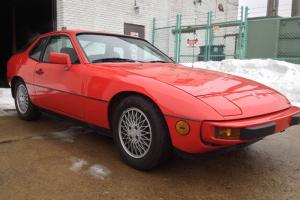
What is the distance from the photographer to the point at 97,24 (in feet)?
36.9

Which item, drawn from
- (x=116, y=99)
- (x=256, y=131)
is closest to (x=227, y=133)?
(x=256, y=131)

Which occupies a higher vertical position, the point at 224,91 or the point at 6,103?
the point at 224,91

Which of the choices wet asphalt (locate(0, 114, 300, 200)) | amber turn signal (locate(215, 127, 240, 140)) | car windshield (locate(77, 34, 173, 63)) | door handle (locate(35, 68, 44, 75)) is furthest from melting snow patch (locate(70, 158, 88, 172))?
door handle (locate(35, 68, 44, 75))

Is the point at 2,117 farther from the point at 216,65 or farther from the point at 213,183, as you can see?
the point at 216,65

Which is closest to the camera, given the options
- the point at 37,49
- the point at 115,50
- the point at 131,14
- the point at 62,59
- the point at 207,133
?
the point at 207,133

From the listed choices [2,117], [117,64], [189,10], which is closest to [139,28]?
[189,10]

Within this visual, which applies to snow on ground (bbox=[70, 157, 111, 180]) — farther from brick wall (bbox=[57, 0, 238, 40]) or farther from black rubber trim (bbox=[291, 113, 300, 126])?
brick wall (bbox=[57, 0, 238, 40])

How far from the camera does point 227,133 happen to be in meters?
2.47

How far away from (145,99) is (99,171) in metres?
0.80

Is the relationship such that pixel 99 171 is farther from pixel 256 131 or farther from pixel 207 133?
pixel 256 131

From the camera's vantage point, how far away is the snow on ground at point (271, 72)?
24.0 ft

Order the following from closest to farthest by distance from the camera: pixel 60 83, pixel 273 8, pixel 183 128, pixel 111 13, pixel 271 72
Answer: pixel 183 128 < pixel 60 83 < pixel 271 72 < pixel 111 13 < pixel 273 8

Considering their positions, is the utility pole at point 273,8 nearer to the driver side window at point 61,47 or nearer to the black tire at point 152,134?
the driver side window at point 61,47

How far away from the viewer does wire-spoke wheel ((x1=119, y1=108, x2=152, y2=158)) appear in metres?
2.94
